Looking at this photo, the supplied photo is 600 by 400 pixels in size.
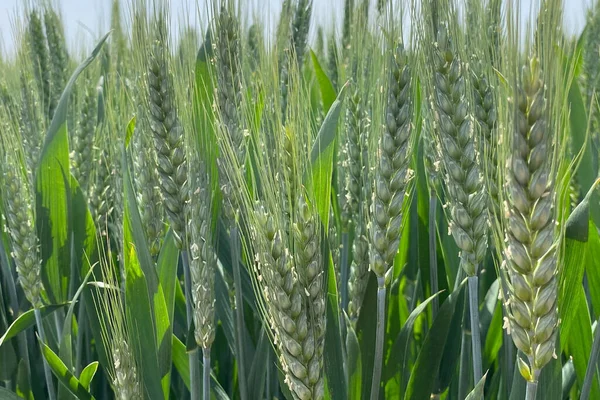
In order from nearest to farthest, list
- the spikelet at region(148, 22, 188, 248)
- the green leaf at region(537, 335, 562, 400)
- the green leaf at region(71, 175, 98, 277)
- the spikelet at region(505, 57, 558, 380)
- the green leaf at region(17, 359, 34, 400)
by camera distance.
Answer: the spikelet at region(505, 57, 558, 380)
the green leaf at region(537, 335, 562, 400)
the spikelet at region(148, 22, 188, 248)
the green leaf at region(17, 359, 34, 400)
the green leaf at region(71, 175, 98, 277)

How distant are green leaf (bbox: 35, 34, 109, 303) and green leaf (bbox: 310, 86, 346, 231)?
0.83 metres

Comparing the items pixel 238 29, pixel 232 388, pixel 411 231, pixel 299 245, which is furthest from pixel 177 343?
pixel 411 231

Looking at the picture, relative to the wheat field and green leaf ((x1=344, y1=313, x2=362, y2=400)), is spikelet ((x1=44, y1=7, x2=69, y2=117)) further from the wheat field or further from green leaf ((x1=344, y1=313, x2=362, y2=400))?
green leaf ((x1=344, y1=313, x2=362, y2=400))

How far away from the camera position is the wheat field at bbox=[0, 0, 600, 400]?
1013mm

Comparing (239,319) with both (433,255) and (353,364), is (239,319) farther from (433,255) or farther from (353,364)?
(433,255)

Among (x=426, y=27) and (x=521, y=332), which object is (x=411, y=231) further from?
(x=521, y=332)

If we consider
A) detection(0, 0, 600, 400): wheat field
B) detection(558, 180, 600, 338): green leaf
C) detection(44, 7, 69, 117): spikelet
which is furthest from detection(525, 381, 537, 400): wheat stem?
detection(44, 7, 69, 117): spikelet

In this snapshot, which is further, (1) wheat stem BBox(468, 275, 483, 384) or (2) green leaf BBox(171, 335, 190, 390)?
(2) green leaf BBox(171, 335, 190, 390)

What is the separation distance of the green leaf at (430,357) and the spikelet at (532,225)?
1.87 ft

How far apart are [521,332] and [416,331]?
1145 mm

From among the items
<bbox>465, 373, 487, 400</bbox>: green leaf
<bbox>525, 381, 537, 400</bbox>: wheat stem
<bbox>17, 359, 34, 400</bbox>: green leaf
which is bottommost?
<bbox>17, 359, 34, 400</bbox>: green leaf

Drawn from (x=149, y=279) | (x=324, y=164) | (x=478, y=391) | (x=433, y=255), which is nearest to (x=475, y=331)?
(x=478, y=391)

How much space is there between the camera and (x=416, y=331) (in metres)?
2.11

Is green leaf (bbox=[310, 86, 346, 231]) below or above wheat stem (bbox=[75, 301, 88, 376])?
above
